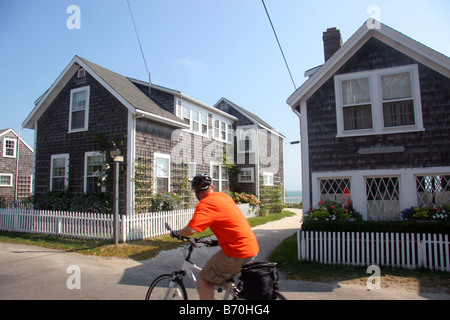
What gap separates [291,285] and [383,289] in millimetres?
1771

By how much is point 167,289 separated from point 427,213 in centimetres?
735

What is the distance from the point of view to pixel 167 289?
161 inches

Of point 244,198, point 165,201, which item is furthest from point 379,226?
point 244,198

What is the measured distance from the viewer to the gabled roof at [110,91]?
45.1 ft

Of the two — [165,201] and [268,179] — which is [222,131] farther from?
[165,201]

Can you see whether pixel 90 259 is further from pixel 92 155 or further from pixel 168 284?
pixel 92 155

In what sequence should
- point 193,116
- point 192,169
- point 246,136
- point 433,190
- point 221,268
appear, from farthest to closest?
point 246,136
point 193,116
point 192,169
point 433,190
point 221,268

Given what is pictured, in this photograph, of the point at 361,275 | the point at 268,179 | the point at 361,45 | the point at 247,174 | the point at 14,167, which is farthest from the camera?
the point at 14,167

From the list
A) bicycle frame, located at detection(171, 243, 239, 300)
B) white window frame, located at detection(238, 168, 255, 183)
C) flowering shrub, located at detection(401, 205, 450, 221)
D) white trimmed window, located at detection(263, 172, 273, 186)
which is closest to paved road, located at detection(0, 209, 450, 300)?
bicycle frame, located at detection(171, 243, 239, 300)

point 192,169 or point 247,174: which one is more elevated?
point 192,169

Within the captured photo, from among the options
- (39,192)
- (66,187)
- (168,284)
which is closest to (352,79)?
(168,284)

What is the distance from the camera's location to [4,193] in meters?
27.5

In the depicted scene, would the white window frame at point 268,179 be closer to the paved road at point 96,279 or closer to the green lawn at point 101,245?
the green lawn at point 101,245

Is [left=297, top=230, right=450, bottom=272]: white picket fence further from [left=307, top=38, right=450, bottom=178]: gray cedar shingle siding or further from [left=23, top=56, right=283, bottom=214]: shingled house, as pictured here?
[left=23, top=56, right=283, bottom=214]: shingled house
